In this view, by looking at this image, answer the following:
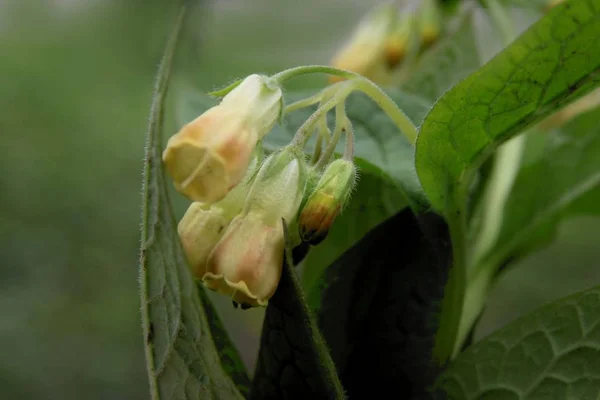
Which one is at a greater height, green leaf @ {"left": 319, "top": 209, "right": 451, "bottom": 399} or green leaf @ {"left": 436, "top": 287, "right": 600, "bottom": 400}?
green leaf @ {"left": 319, "top": 209, "right": 451, "bottom": 399}

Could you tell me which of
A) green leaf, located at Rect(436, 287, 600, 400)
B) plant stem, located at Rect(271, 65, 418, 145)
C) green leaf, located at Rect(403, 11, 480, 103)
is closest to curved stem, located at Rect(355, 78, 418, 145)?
plant stem, located at Rect(271, 65, 418, 145)

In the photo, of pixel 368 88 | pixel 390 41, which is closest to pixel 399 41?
pixel 390 41

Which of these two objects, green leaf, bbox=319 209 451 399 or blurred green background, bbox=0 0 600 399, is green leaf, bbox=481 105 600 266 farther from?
blurred green background, bbox=0 0 600 399

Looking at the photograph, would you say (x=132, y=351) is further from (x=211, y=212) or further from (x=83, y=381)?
(x=211, y=212)

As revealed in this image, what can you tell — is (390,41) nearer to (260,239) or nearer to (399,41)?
(399,41)

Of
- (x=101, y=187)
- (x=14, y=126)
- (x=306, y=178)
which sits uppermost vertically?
(x=14, y=126)

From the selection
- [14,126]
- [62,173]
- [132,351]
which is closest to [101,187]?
[62,173]
